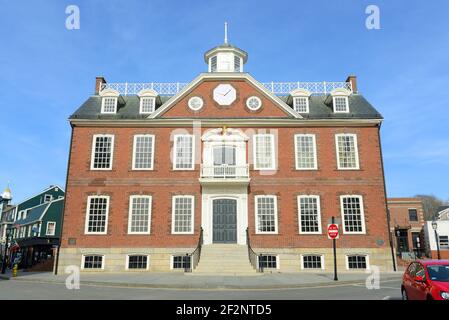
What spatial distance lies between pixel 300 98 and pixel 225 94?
5872mm

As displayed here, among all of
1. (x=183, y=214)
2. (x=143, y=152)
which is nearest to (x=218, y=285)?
(x=183, y=214)

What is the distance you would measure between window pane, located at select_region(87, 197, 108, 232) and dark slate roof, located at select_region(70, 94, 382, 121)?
20.3 feet

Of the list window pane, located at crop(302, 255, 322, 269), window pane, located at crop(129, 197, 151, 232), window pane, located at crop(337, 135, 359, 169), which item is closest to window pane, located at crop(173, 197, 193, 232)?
window pane, located at crop(129, 197, 151, 232)

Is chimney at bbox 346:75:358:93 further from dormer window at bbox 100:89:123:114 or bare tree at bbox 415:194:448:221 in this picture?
bare tree at bbox 415:194:448:221

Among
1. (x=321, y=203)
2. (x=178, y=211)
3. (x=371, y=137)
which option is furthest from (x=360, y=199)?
(x=178, y=211)

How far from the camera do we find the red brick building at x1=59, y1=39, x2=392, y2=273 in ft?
75.4

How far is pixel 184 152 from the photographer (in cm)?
2478

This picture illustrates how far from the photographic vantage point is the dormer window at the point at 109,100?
26375 millimetres

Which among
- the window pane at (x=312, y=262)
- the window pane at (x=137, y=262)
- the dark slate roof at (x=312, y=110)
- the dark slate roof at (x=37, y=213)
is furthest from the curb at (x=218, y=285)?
the dark slate roof at (x=37, y=213)

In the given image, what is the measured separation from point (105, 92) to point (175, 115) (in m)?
6.12

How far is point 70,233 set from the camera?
23359 millimetres

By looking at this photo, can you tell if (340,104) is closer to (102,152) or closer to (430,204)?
(102,152)

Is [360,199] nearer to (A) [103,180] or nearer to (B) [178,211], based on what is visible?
(B) [178,211]
